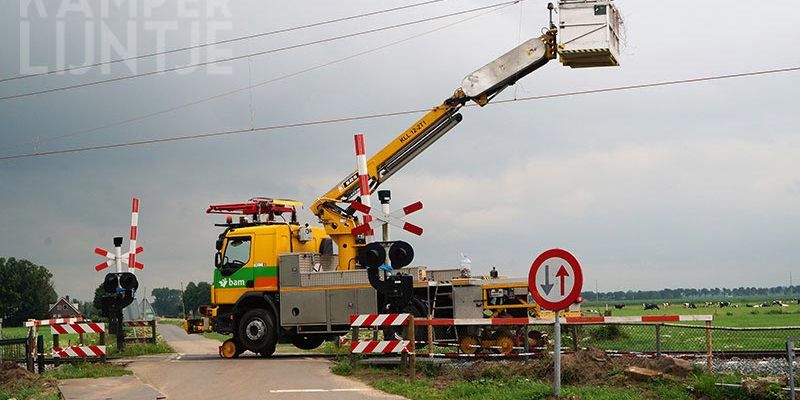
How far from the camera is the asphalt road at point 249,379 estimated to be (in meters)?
15.3

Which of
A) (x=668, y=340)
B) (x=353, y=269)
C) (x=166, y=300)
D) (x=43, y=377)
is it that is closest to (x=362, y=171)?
(x=353, y=269)

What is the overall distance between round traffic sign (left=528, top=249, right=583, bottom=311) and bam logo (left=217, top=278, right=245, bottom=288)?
12474 mm

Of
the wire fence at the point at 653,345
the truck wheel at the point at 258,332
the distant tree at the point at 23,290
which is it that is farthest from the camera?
the distant tree at the point at 23,290

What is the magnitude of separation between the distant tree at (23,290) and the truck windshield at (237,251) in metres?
98.1

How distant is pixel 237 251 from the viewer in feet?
79.9

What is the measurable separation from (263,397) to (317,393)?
85cm

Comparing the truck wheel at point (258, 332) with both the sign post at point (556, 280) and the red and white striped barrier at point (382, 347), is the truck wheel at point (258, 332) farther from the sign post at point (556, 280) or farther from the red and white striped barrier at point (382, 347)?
the sign post at point (556, 280)

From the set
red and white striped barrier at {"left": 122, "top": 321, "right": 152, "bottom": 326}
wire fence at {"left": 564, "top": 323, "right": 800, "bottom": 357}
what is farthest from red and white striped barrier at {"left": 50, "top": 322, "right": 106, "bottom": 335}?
wire fence at {"left": 564, "top": 323, "right": 800, "bottom": 357}

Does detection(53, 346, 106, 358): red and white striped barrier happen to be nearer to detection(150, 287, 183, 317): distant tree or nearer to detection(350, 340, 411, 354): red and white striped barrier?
detection(350, 340, 411, 354): red and white striped barrier

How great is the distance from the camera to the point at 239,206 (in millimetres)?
25484

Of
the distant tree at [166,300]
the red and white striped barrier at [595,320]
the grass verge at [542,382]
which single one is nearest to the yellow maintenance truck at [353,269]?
the red and white striped barrier at [595,320]

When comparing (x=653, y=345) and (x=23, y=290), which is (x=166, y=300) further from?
(x=653, y=345)

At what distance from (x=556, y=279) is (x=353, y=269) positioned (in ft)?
38.1

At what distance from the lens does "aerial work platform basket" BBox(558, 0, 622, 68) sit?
2216 cm
